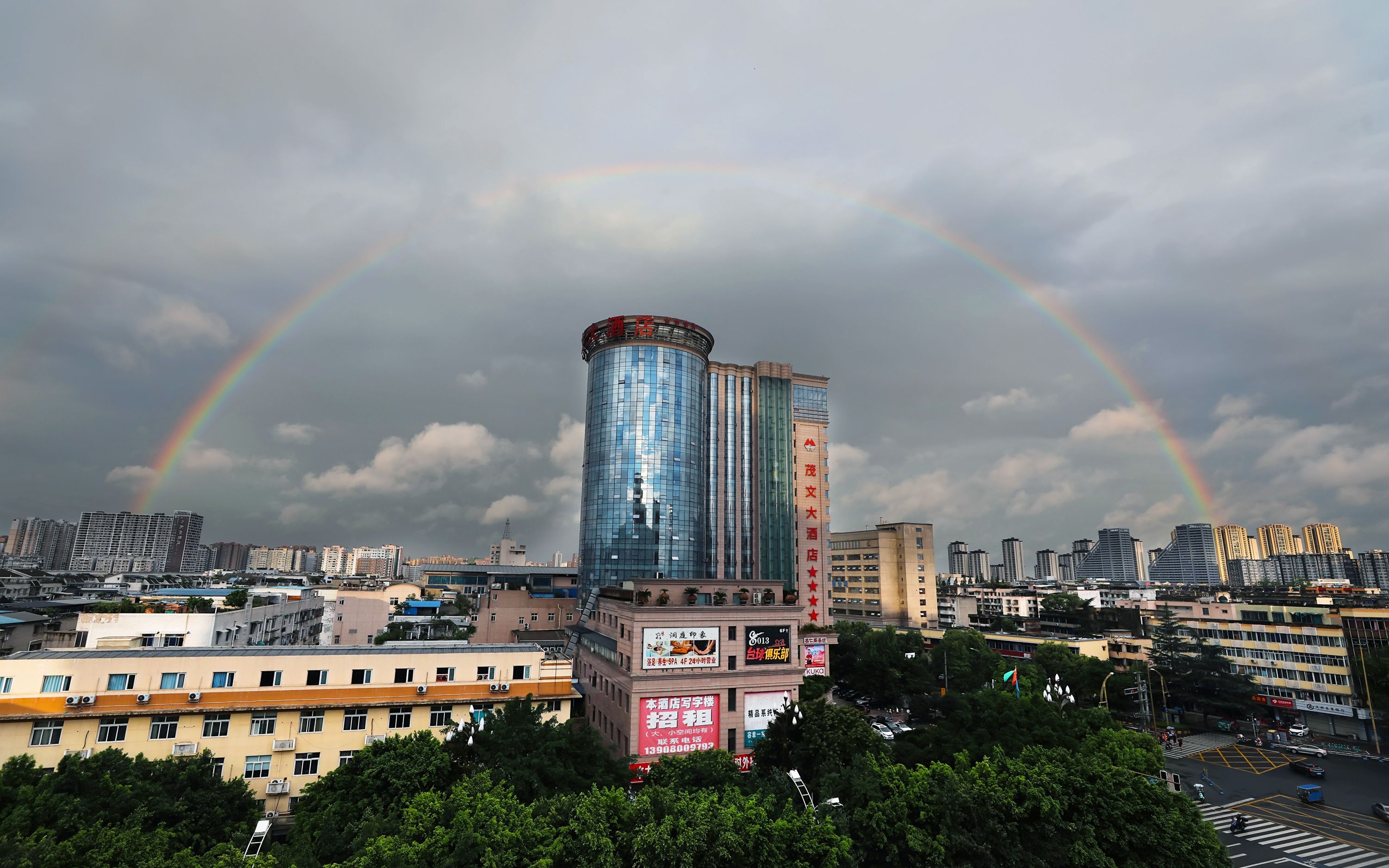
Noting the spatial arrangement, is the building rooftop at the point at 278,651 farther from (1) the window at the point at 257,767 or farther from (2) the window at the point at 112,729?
(1) the window at the point at 257,767

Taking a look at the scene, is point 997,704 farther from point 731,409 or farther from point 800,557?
point 731,409

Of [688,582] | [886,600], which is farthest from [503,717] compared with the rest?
[886,600]

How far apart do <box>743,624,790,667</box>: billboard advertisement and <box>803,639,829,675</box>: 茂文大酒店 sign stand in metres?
25.3

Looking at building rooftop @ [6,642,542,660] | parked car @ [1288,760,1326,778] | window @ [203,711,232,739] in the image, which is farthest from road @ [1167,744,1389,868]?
window @ [203,711,232,739]

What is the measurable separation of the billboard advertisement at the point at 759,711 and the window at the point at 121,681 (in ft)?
129

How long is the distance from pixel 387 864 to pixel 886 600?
14017 centimetres

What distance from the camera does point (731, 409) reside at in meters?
120

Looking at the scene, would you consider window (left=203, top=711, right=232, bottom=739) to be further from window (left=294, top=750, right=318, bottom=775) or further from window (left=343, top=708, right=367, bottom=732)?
window (left=343, top=708, right=367, bottom=732)

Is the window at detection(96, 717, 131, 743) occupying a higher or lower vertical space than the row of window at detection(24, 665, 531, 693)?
lower

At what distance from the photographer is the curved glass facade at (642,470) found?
10625cm

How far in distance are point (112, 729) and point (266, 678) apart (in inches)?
287

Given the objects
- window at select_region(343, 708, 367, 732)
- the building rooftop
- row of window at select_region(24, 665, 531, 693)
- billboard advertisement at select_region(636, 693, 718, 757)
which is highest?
the building rooftop

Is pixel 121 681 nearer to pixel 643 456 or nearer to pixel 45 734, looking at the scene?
pixel 45 734

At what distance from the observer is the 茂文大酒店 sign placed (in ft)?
258
